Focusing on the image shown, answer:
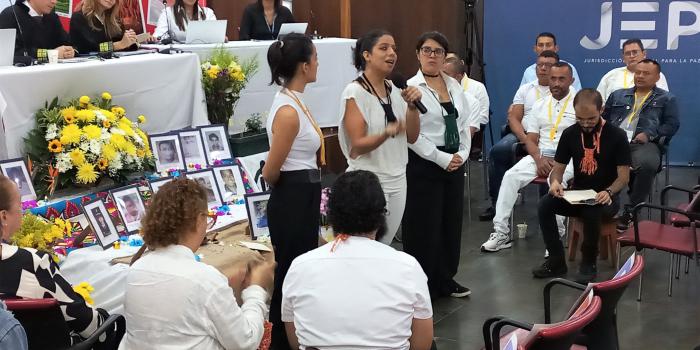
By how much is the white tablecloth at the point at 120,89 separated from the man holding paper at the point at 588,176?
2321 millimetres

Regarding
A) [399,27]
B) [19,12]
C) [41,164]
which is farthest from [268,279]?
[399,27]

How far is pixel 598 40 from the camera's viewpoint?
27.5ft

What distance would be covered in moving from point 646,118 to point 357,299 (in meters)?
4.73

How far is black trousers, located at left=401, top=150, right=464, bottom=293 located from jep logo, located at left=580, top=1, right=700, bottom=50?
4372mm

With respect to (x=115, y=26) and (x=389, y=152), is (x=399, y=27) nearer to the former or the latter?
(x=115, y=26)

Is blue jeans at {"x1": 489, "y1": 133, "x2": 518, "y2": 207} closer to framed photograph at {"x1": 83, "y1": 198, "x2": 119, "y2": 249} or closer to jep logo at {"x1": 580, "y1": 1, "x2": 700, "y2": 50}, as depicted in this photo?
jep logo at {"x1": 580, "y1": 1, "x2": 700, "y2": 50}

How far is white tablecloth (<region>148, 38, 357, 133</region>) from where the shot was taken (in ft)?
19.9

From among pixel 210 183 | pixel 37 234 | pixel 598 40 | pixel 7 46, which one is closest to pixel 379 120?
pixel 210 183

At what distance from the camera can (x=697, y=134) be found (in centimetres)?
817

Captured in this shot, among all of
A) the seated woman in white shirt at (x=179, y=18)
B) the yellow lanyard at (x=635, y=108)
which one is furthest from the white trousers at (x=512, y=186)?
the seated woman in white shirt at (x=179, y=18)

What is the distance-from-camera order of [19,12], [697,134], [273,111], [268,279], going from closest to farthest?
[268,279] → [273,111] → [19,12] → [697,134]

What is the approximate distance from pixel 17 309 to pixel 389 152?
199 cm

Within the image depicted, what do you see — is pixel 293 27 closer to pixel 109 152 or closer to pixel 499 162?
pixel 499 162

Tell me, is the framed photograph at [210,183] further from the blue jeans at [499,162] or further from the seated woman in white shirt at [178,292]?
the blue jeans at [499,162]
